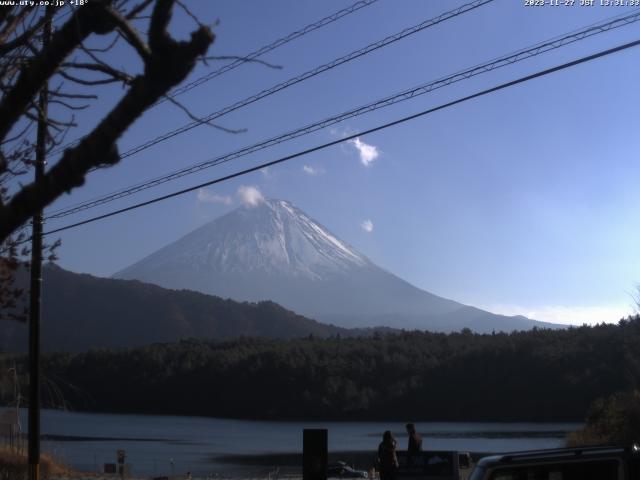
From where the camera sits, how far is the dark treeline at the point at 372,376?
6075 centimetres

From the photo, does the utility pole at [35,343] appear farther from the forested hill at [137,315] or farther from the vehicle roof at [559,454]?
the forested hill at [137,315]

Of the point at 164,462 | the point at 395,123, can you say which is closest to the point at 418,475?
the point at 395,123

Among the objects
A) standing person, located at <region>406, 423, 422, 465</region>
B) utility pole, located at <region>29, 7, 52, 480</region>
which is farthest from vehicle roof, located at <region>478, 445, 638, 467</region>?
utility pole, located at <region>29, 7, 52, 480</region>

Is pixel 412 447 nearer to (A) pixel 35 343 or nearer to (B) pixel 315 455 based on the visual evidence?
(B) pixel 315 455

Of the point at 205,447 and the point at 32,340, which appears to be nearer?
the point at 32,340

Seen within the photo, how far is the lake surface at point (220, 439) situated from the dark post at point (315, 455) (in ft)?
74.2

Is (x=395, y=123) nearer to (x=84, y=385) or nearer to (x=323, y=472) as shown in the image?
(x=323, y=472)

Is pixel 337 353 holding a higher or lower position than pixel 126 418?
higher

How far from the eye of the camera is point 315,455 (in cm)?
962

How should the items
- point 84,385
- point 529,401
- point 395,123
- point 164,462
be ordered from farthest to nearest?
point 84,385 → point 529,401 → point 164,462 → point 395,123

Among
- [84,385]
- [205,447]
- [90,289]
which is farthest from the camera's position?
[90,289]

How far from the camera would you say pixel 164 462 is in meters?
42.9

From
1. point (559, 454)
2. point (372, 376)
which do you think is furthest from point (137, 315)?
point (559, 454)

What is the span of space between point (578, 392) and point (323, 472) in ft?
170
